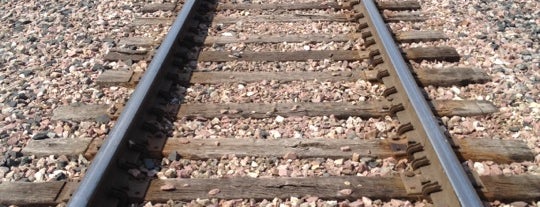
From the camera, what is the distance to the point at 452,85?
443cm

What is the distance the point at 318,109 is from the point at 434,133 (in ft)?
3.01

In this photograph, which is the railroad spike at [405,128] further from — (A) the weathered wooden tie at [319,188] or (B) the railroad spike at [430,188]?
(B) the railroad spike at [430,188]

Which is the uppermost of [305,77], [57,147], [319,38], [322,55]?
[319,38]

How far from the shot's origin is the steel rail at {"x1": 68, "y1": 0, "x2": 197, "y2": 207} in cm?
295

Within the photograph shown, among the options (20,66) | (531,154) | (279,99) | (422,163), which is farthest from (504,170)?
(20,66)

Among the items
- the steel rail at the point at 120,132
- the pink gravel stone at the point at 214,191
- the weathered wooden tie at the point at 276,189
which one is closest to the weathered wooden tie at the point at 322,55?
the steel rail at the point at 120,132

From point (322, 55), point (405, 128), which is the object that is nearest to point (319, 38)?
point (322, 55)

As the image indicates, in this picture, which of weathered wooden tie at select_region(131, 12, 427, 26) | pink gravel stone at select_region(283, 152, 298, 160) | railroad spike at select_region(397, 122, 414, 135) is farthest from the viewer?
weathered wooden tie at select_region(131, 12, 427, 26)

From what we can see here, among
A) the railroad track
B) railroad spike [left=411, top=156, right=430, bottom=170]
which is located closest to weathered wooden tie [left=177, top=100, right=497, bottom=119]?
the railroad track

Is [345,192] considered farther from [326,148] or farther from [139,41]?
[139,41]

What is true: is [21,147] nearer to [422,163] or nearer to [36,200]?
[36,200]

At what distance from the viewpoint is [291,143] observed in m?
3.67

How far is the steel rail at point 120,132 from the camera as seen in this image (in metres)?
2.95

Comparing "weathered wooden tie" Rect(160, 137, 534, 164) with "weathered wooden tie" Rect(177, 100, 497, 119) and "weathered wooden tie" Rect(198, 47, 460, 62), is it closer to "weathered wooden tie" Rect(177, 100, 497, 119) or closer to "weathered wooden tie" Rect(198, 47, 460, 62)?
"weathered wooden tie" Rect(177, 100, 497, 119)
